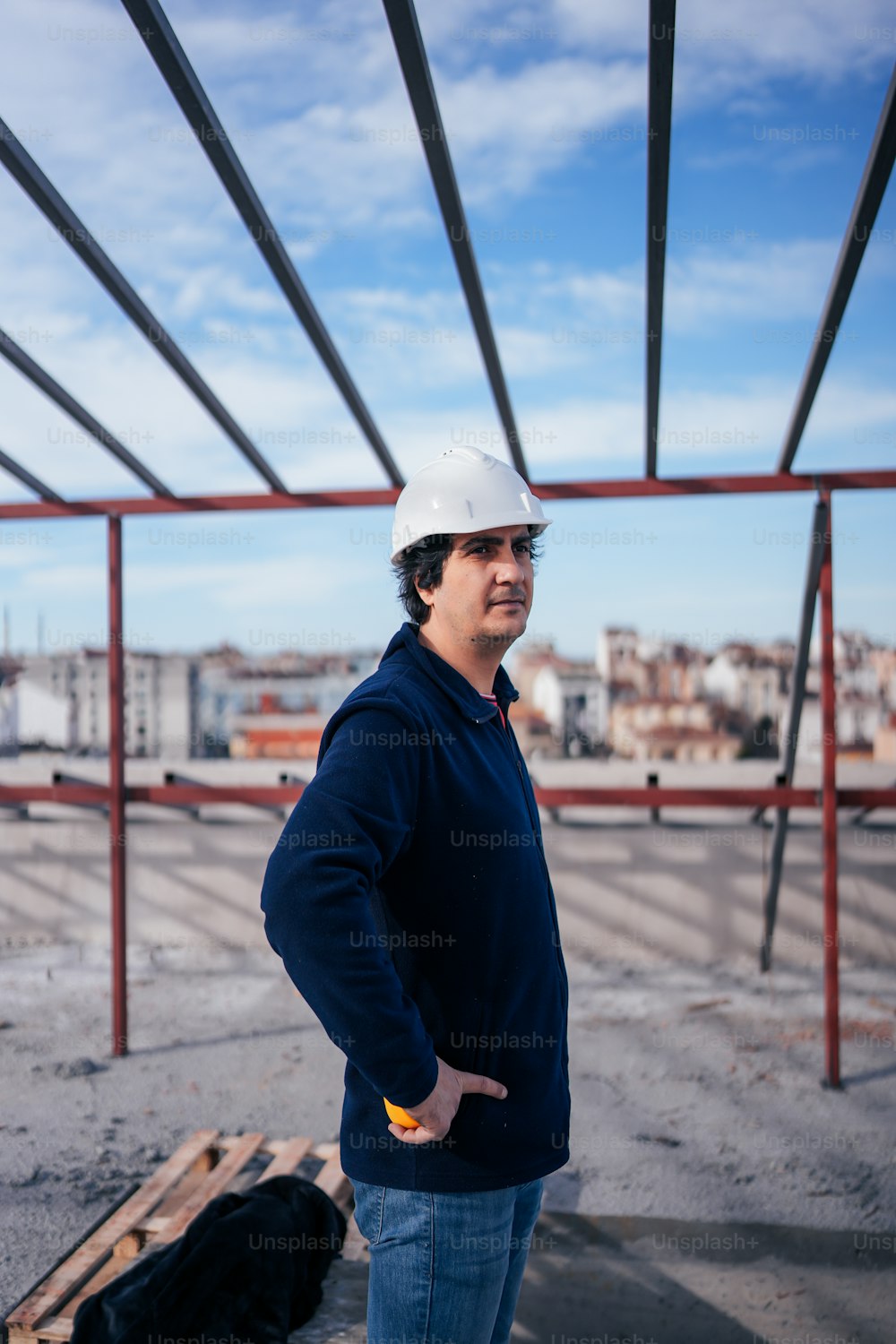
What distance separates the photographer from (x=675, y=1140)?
4398mm

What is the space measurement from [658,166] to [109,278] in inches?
76.8

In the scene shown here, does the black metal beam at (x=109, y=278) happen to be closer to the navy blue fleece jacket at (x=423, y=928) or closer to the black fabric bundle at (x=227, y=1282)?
the navy blue fleece jacket at (x=423, y=928)

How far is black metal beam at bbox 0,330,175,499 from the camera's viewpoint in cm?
403

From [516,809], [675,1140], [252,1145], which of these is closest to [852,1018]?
[675,1140]

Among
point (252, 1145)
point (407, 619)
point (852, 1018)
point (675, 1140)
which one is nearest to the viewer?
point (407, 619)

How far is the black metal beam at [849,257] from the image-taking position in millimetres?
2953

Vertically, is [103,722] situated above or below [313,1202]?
above

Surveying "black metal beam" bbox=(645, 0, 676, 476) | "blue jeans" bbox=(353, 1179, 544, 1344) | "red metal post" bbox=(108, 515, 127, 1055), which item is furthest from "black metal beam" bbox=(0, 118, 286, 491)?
"blue jeans" bbox=(353, 1179, 544, 1344)

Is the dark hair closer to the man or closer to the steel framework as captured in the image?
the man

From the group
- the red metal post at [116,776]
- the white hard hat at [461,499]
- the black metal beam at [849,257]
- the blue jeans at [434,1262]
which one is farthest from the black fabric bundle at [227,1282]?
the black metal beam at [849,257]

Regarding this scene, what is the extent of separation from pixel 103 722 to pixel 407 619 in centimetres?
390

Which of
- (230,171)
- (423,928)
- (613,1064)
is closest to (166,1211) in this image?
(613,1064)

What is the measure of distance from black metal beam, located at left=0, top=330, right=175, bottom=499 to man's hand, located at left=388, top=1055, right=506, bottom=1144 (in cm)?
346

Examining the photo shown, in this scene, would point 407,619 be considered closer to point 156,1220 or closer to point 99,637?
point 156,1220
